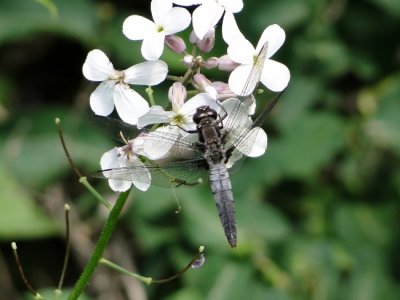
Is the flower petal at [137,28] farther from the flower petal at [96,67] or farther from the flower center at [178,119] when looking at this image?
the flower center at [178,119]

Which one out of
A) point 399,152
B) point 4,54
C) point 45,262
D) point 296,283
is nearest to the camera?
point 296,283

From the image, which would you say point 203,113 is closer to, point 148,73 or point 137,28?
point 148,73

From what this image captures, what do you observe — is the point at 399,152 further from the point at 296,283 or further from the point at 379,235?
the point at 296,283

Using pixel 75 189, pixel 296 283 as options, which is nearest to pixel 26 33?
pixel 75 189

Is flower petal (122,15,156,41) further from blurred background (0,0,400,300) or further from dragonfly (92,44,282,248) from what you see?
blurred background (0,0,400,300)

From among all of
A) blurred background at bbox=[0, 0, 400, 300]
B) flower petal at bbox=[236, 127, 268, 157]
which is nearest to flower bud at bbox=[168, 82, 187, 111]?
flower petal at bbox=[236, 127, 268, 157]

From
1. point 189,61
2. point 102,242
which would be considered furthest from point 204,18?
point 102,242
